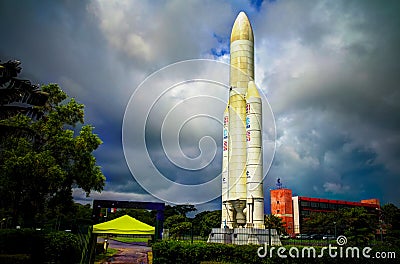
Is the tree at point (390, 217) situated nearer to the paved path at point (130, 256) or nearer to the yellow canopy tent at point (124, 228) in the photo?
the paved path at point (130, 256)

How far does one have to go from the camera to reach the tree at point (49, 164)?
2297 centimetres

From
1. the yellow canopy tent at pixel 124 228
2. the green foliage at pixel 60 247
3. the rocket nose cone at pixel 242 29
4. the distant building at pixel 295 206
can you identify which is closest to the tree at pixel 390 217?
the distant building at pixel 295 206

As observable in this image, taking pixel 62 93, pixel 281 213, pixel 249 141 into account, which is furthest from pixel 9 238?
pixel 281 213

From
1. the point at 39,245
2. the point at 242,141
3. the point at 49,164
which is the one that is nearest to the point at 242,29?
the point at 242,141

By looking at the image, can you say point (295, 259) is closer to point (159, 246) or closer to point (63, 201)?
point (159, 246)

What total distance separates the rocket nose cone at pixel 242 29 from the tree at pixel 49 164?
46.6 ft

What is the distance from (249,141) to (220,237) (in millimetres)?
7365

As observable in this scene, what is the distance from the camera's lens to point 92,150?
26875 mm

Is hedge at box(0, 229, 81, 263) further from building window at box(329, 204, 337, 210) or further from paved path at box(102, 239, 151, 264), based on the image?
building window at box(329, 204, 337, 210)

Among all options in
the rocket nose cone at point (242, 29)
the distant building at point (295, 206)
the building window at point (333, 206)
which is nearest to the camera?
the rocket nose cone at point (242, 29)

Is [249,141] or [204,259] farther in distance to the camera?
[249,141]

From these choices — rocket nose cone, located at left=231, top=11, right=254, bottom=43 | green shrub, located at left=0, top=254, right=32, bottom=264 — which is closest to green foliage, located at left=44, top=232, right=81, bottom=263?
green shrub, located at left=0, top=254, right=32, bottom=264

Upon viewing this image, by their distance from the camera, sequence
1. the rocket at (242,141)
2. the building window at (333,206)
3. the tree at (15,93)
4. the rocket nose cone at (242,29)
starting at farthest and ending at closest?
the building window at (333,206) → the rocket nose cone at (242,29) → the rocket at (242,141) → the tree at (15,93)

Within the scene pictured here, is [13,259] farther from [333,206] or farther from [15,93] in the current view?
[333,206]
